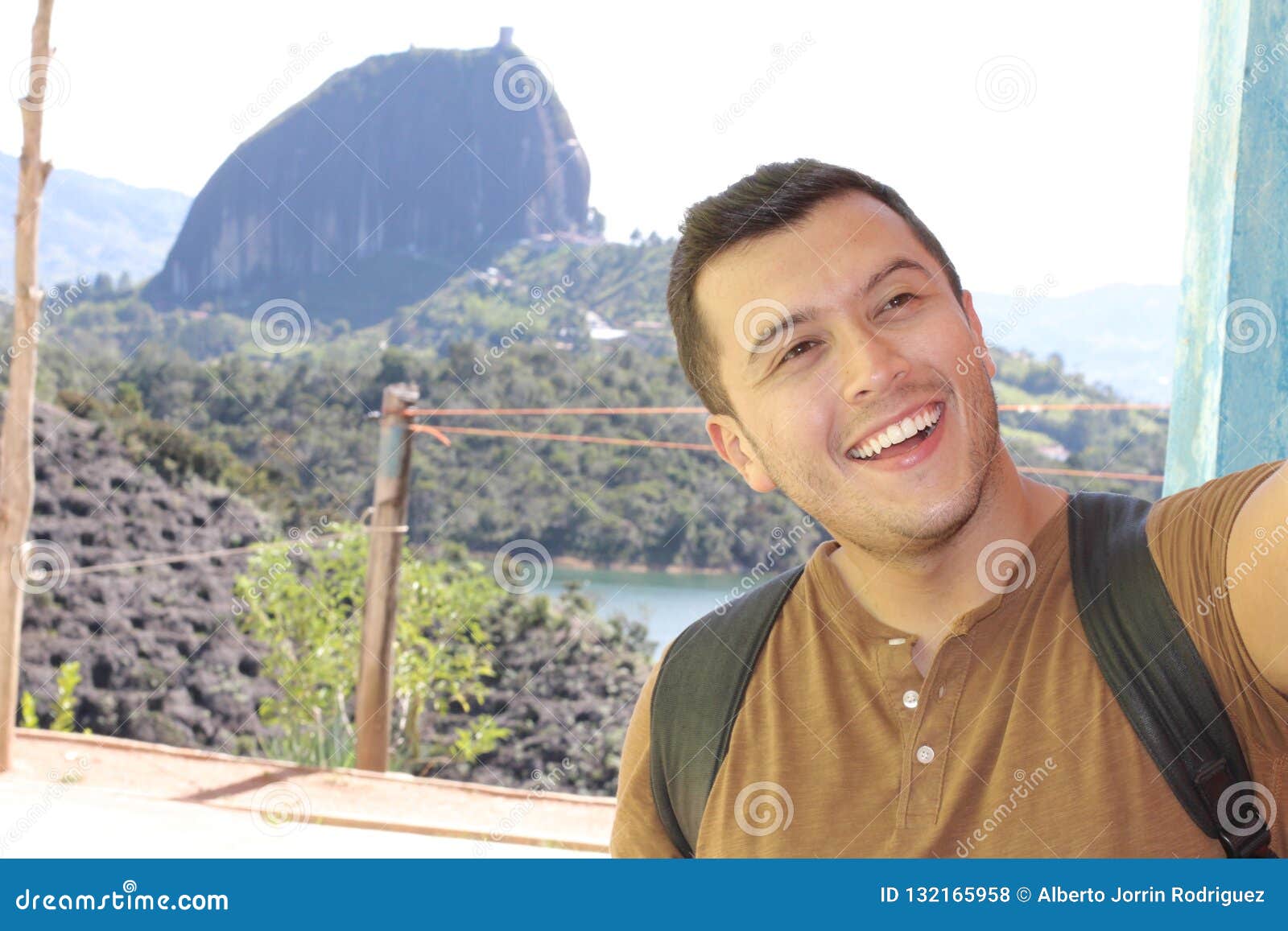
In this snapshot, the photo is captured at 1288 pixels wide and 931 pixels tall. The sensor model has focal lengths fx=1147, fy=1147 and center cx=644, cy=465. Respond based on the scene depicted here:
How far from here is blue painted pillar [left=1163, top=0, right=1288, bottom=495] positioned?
1.52 m

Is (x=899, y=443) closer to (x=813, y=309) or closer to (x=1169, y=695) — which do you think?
(x=813, y=309)

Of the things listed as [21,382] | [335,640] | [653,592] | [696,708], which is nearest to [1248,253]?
[696,708]

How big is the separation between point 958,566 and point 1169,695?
0.22 metres

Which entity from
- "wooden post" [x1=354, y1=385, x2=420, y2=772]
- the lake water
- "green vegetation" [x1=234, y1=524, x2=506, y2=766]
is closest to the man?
"wooden post" [x1=354, y1=385, x2=420, y2=772]

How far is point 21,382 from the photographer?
4.04 metres

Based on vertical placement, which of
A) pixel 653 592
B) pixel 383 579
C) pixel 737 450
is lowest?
pixel 653 592

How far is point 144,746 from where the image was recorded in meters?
4.64

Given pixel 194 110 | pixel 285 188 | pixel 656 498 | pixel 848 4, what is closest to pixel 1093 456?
pixel 656 498

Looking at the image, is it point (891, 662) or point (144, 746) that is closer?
point (891, 662)

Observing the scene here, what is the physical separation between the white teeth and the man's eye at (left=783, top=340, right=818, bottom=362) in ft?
0.35

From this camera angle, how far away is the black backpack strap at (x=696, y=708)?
3.23ft

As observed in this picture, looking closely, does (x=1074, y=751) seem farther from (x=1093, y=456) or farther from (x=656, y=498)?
(x=656, y=498)

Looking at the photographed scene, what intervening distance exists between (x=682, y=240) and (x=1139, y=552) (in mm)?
517

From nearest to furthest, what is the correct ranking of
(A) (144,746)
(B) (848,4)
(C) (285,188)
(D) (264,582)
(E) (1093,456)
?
(A) (144,746) → (D) (264,582) → (E) (1093,456) → (B) (848,4) → (C) (285,188)
